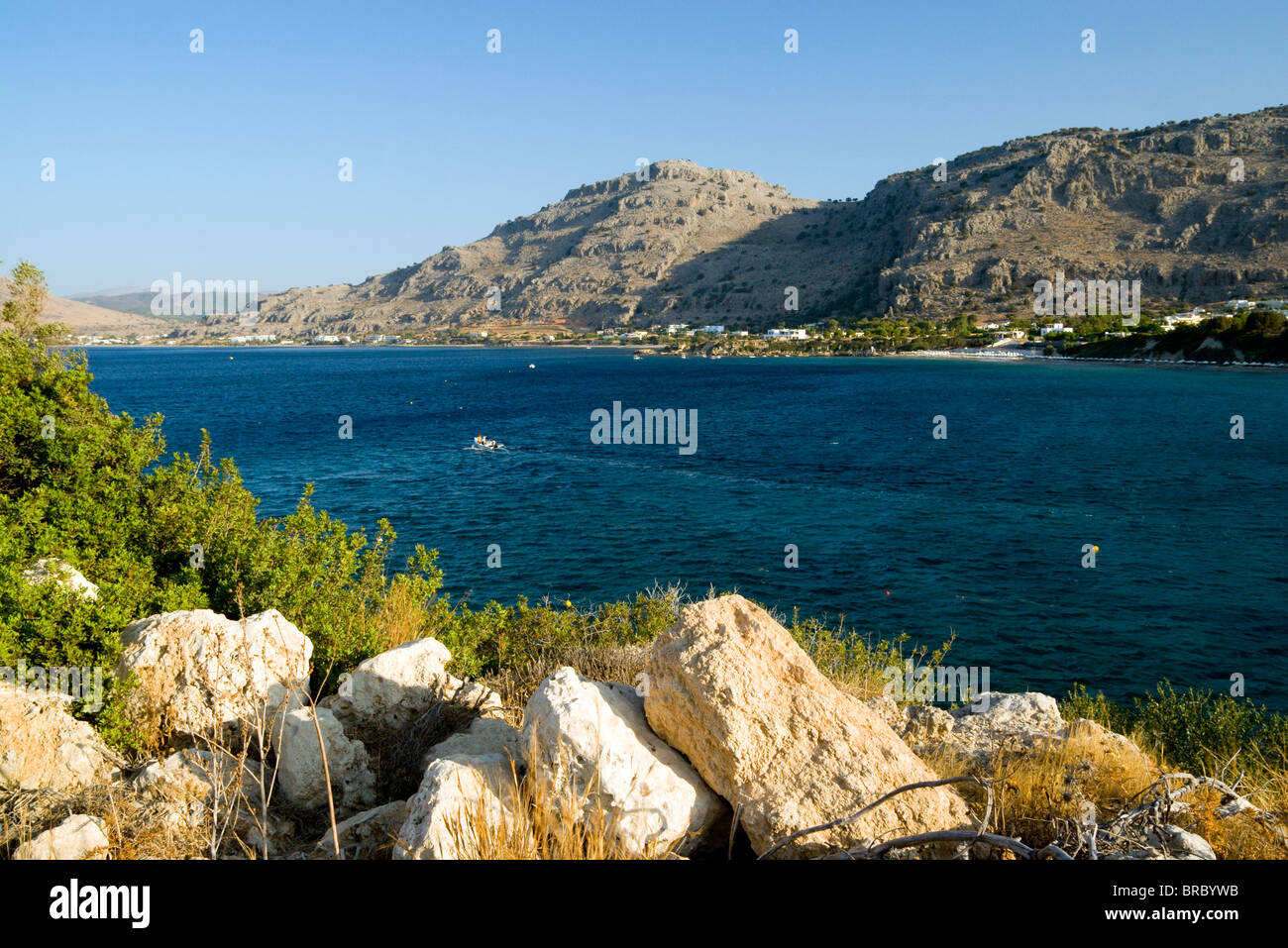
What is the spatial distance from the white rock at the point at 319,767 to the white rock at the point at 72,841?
105 cm

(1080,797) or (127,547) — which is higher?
(127,547)

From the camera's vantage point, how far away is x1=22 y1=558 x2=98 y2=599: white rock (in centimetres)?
608

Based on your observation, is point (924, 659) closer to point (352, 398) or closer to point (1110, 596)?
point (1110, 596)

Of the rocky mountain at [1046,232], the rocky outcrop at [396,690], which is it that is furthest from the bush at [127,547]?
the rocky mountain at [1046,232]

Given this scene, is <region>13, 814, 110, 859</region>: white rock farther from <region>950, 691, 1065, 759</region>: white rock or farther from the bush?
<region>950, 691, 1065, 759</region>: white rock

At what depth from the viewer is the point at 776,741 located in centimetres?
414

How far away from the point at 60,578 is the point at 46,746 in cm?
168

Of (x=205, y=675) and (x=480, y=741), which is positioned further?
(x=205, y=675)

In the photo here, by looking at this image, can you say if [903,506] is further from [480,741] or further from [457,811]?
[457,811]

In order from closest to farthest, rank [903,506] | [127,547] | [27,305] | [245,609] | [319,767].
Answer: [319,767], [245,609], [127,547], [27,305], [903,506]

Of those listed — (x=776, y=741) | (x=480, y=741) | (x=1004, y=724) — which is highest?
(x=776, y=741)

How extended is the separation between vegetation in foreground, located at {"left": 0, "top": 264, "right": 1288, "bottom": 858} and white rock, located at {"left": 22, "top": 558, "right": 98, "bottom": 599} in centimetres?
14

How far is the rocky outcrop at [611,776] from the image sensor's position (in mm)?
3885

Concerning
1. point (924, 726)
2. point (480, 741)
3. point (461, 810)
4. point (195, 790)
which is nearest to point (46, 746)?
point (195, 790)
